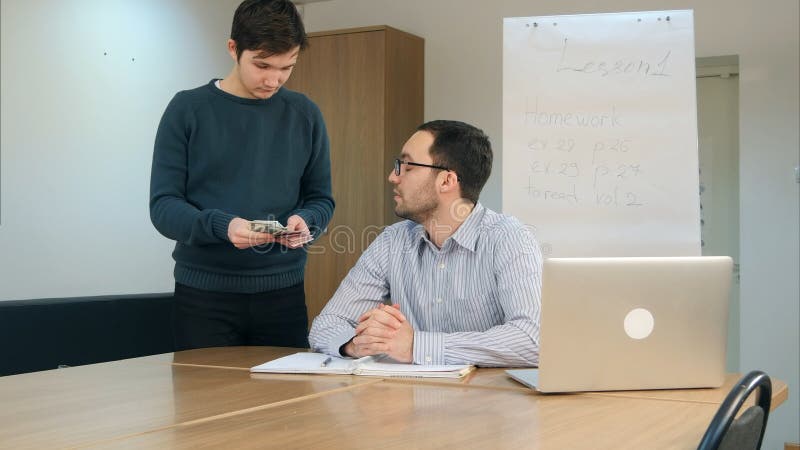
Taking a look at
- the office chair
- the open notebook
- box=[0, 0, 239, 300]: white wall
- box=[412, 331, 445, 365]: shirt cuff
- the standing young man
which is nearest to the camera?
the office chair

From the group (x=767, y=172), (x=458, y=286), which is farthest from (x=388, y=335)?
(x=767, y=172)

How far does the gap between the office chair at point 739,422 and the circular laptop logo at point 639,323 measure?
360 mm

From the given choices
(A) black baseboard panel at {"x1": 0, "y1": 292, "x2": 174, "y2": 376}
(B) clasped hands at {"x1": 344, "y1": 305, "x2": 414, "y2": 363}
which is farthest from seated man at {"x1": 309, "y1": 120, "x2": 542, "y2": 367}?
(A) black baseboard panel at {"x1": 0, "y1": 292, "x2": 174, "y2": 376}

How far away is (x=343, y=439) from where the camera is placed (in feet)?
4.44

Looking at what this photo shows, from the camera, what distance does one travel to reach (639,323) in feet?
5.61

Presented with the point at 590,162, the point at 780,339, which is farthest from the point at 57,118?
the point at 780,339

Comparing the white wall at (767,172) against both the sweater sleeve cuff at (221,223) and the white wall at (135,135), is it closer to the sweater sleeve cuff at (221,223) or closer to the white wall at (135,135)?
the white wall at (135,135)

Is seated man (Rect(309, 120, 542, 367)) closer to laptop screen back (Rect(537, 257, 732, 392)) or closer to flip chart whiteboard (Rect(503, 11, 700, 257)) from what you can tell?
laptop screen back (Rect(537, 257, 732, 392))

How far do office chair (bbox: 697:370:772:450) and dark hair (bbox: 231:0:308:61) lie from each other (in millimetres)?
1576

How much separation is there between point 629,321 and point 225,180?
132cm

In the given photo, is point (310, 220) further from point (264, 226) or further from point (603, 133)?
point (603, 133)

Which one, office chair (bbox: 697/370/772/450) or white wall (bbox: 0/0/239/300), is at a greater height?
white wall (bbox: 0/0/239/300)

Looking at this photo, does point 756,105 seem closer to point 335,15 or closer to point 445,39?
point 445,39

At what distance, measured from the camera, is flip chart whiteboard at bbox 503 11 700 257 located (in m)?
3.04
